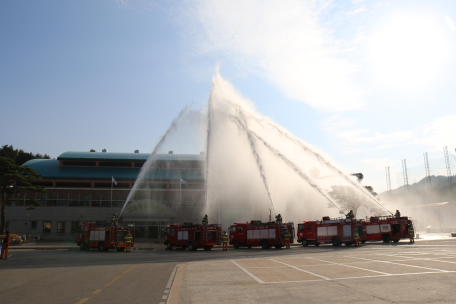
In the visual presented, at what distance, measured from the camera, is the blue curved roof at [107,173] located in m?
71.1

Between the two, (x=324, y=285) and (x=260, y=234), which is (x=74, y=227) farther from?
(x=324, y=285)

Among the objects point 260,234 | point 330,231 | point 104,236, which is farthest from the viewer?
point 330,231

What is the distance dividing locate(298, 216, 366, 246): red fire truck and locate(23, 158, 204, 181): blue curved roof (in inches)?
1360

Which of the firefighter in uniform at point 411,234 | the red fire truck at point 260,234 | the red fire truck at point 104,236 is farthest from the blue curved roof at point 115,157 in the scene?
the firefighter in uniform at point 411,234

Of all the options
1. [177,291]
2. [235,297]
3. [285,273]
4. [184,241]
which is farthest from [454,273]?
[184,241]

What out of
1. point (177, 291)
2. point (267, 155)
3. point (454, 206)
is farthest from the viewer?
point (454, 206)

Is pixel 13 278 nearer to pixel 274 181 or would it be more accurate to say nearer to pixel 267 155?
pixel 267 155

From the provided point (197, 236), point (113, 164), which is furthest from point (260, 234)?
point (113, 164)

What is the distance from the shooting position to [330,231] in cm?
3738

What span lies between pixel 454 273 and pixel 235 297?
910 centimetres

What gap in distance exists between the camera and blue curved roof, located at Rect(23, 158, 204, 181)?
71125 mm

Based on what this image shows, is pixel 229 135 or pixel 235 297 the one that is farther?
pixel 229 135

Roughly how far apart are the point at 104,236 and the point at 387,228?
3138 cm

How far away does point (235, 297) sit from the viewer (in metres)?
9.96
